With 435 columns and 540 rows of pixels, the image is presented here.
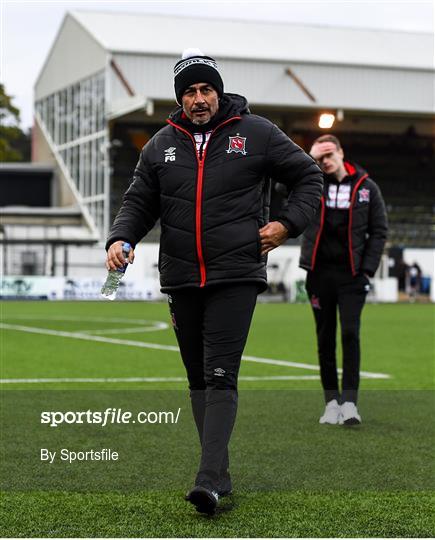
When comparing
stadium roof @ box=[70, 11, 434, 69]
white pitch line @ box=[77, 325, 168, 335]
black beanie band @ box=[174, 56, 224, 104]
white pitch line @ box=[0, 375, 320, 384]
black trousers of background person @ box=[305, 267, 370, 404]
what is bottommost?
white pitch line @ box=[77, 325, 168, 335]

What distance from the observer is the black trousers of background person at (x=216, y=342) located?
4.92m

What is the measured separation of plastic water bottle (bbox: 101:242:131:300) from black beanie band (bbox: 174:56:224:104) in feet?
2.48

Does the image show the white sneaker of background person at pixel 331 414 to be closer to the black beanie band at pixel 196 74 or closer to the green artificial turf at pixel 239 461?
the green artificial turf at pixel 239 461

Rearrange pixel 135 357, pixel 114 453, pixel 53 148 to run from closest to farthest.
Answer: pixel 114 453 < pixel 135 357 < pixel 53 148

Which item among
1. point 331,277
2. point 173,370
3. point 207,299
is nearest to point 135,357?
point 173,370

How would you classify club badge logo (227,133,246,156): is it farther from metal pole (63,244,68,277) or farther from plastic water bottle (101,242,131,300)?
metal pole (63,244,68,277)

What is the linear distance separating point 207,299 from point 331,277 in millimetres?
2970

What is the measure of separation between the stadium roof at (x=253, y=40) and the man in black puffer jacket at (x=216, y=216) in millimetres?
41841

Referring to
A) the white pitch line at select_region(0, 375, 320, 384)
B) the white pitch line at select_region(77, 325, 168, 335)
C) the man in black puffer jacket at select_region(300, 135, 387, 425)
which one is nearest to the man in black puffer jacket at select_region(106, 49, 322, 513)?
the man in black puffer jacket at select_region(300, 135, 387, 425)

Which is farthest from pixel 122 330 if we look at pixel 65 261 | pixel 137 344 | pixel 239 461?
pixel 65 261

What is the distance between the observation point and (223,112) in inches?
201

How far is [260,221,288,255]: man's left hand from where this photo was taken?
16.5ft

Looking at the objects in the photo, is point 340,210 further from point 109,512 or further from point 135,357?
point 135,357

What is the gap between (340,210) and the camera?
310 inches
